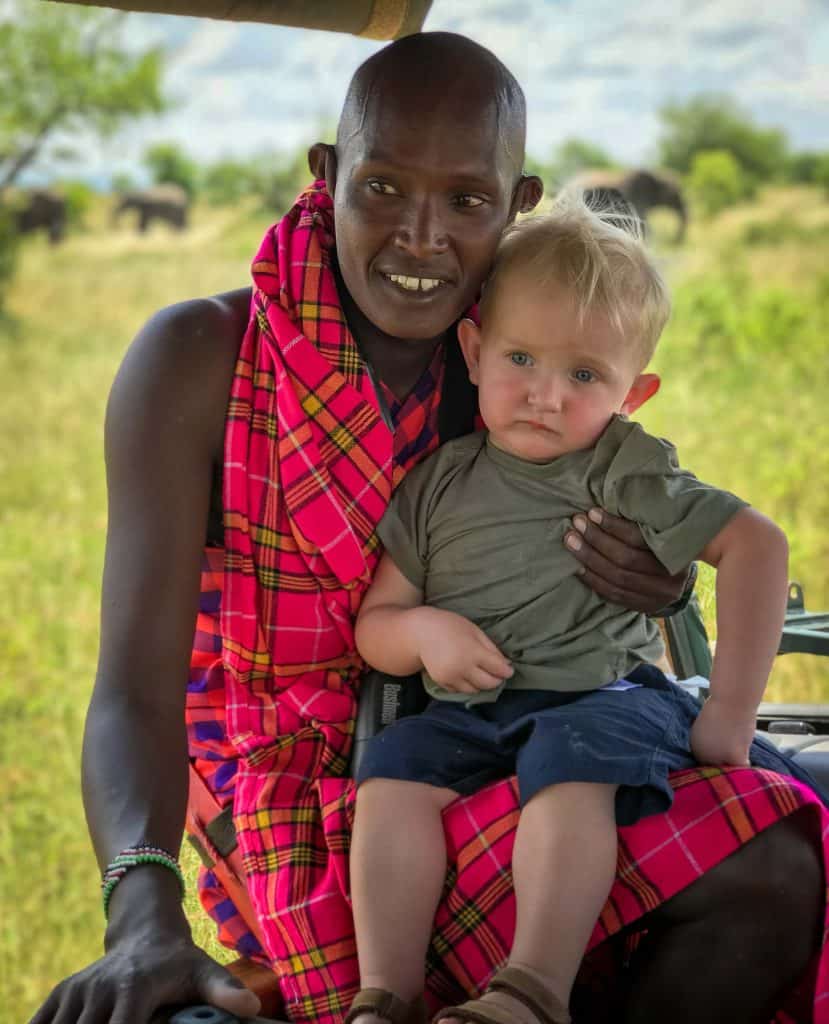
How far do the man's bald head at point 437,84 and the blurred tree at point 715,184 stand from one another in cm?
912

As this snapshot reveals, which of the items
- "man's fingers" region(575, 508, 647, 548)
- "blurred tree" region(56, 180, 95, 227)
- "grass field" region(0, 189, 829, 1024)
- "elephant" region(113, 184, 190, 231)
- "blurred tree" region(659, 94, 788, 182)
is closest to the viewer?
"man's fingers" region(575, 508, 647, 548)

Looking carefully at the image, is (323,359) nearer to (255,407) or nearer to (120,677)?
(255,407)

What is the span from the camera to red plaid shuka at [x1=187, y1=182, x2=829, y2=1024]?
1578 millimetres

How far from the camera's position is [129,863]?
1451mm

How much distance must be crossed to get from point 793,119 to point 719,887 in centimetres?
1066

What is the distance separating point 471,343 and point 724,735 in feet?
1.80

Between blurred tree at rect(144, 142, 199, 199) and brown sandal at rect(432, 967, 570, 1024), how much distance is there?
11004 millimetres

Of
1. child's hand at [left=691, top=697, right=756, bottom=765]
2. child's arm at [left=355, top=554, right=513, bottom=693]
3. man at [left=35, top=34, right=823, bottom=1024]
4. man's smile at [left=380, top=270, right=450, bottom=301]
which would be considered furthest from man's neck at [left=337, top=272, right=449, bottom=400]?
child's hand at [left=691, top=697, right=756, bottom=765]

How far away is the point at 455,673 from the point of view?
1567 mm

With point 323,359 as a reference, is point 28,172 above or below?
above

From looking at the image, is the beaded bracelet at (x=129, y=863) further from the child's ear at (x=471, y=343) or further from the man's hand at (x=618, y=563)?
the child's ear at (x=471, y=343)

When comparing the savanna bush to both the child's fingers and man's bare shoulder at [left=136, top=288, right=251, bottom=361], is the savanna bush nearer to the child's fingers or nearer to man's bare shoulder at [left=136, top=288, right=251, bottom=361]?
man's bare shoulder at [left=136, top=288, right=251, bottom=361]

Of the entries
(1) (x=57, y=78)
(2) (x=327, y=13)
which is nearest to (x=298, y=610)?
(2) (x=327, y=13)

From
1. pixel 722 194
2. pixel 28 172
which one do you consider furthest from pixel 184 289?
pixel 722 194
